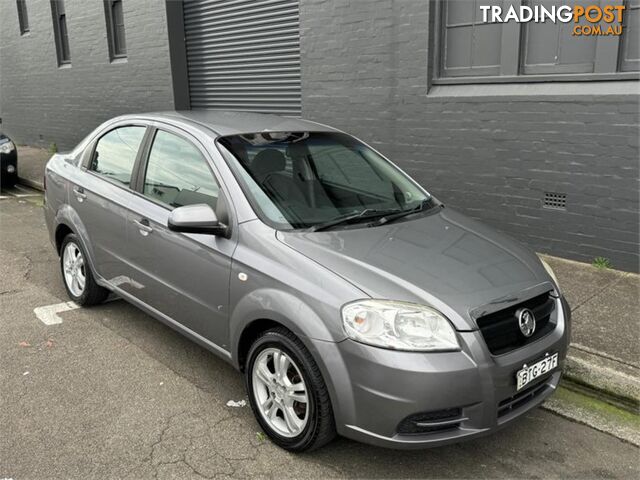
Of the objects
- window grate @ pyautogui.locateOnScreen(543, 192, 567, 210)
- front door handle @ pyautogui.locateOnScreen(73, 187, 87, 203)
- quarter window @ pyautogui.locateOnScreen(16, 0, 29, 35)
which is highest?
quarter window @ pyautogui.locateOnScreen(16, 0, 29, 35)

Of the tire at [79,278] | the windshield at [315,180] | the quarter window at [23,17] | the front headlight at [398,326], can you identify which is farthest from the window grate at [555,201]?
the quarter window at [23,17]

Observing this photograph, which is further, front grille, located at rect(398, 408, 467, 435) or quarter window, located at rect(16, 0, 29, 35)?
quarter window, located at rect(16, 0, 29, 35)

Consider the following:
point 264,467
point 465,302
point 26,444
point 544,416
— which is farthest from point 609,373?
point 26,444

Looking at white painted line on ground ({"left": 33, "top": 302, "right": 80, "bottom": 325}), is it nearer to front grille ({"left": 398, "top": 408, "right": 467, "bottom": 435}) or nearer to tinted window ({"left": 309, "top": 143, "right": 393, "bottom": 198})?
tinted window ({"left": 309, "top": 143, "right": 393, "bottom": 198})

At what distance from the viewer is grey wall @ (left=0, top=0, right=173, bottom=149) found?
10898 millimetres

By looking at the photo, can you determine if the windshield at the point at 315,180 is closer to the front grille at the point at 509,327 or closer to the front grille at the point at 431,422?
the front grille at the point at 509,327

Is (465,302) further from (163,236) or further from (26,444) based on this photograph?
(26,444)

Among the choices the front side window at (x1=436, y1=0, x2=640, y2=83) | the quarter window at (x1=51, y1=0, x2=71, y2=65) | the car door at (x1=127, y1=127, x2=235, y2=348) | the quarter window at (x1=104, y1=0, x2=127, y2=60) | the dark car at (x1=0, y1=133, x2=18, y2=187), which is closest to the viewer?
the car door at (x1=127, y1=127, x2=235, y2=348)

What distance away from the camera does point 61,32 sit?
13.8 meters

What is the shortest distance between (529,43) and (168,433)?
5002 mm

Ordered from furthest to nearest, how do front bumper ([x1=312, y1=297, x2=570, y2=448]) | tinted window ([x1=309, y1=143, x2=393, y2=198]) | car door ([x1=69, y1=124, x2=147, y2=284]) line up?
1. car door ([x1=69, y1=124, x2=147, y2=284])
2. tinted window ([x1=309, y1=143, x2=393, y2=198])
3. front bumper ([x1=312, y1=297, x2=570, y2=448])

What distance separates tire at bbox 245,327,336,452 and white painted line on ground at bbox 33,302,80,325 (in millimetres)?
2302

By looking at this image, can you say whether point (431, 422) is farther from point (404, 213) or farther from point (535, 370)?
point (404, 213)

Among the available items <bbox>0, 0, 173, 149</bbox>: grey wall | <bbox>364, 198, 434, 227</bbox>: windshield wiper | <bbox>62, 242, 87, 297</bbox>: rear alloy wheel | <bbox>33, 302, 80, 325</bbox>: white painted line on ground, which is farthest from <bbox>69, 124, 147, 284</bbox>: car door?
<bbox>0, 0, 173, 149</bbox>: grey wall
